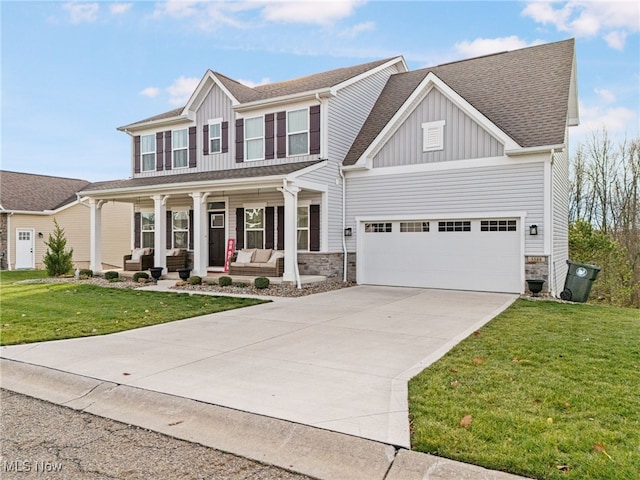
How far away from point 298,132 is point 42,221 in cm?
1671

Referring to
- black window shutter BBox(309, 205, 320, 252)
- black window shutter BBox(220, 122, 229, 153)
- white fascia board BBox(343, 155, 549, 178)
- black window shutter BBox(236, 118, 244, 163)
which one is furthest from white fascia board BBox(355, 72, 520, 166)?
black window shutter BBox(220, 122, 229, 153)

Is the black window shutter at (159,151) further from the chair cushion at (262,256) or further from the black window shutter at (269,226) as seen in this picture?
the chair cushion at (262,256)

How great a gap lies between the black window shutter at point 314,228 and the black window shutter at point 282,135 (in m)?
2.25

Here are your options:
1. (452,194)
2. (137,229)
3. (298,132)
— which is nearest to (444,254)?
(452,194)

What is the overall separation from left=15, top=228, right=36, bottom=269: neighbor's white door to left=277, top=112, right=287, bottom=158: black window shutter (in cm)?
1602

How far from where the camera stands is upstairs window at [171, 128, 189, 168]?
1772 centimetres

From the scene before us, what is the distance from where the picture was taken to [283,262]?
48.1 feet

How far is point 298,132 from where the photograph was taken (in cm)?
1523

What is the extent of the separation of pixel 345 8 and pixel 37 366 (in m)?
12.3

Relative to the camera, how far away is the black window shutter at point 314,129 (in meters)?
14.8

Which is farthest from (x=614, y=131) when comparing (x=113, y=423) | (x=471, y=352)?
(x=113, y=423)

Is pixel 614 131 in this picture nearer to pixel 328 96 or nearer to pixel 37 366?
pixel 328 96

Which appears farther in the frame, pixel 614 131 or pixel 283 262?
pixel 614 131

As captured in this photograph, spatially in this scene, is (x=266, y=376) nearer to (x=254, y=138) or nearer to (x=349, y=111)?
(x=254, y=138)
